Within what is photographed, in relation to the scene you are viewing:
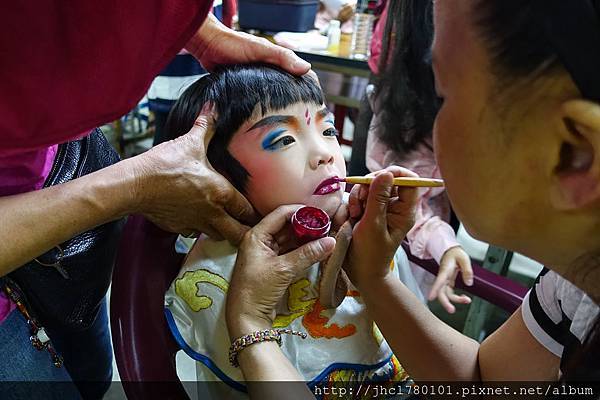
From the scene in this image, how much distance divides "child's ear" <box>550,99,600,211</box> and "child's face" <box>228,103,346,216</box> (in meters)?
0.52

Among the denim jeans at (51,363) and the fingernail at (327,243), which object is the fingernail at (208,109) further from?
the denim jeans at (51,363)

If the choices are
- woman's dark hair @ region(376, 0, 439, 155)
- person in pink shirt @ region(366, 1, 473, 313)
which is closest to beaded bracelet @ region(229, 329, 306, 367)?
person in pink shirt @ region(366, 1, 473, 313)

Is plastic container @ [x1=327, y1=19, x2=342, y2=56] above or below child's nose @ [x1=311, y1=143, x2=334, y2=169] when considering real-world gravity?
below

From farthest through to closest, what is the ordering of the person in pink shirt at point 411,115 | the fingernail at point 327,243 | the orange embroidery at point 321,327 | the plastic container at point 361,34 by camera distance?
the plastic container at point 361,34, the person in pink shirt at point 411,115, the orange embroidery at point 321,327, the fingernail at point 327,243

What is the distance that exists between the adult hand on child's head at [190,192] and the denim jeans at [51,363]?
0.31 metres

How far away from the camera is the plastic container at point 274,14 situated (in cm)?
264

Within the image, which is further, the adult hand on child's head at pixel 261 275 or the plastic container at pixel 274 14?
the plastic container at pixel 274 14

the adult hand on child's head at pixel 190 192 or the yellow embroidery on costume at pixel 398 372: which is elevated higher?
Answer: the adult hand on child's head at pixel 190 192

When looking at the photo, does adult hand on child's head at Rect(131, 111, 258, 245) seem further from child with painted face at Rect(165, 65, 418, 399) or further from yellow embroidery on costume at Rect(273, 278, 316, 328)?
yellow embroidery on costume at Rect(273, 278, 316, 328)

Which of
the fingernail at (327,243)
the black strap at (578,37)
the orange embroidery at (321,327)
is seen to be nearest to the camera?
the black strap at (578,37)

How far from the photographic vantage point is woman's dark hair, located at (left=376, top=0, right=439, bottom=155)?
60.7 inches

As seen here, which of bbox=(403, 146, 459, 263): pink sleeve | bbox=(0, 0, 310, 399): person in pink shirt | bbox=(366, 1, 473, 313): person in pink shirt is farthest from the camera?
bbox=(366, 1, 473, 313): person in pink shirt

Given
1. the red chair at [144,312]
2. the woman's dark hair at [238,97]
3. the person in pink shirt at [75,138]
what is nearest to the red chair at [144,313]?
the red chair at [144,312]

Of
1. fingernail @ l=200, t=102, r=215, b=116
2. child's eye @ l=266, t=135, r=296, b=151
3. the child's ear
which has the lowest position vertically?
child's eye @ l=266, t=135, r=296, b=151
